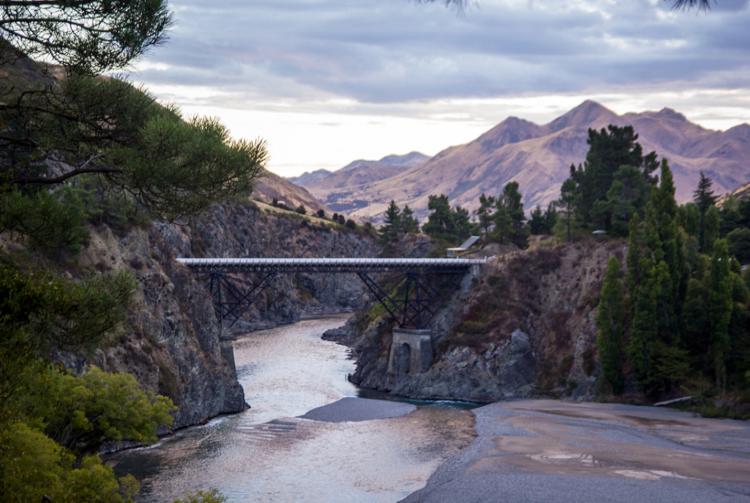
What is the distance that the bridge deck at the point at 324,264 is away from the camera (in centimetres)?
9931

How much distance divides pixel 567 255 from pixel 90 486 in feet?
252

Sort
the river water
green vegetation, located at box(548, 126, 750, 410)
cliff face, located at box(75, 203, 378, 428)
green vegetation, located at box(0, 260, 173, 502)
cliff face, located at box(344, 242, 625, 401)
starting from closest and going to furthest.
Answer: green vegetation, located at box(0, 260, 173, 502), the river water, cliff face, located at box(75, 203, 378, 428), green vegetation, located at box(548, 126, 750, 410), cliff face, located at box(344, 242, 625, 401)

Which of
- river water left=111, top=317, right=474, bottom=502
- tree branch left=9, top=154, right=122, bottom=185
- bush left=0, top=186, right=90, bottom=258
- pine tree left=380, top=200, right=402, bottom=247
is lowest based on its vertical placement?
river water left=111, top=317, right=474, bottom=502

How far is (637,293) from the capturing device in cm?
8212

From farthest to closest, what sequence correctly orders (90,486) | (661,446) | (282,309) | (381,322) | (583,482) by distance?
(282,309) < (381,322) < (661,446) < (583,482) < (90,486)

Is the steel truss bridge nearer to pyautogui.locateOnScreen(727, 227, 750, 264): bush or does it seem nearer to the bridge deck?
the bridge deck

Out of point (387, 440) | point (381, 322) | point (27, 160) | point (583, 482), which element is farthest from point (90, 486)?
point (381, 322)

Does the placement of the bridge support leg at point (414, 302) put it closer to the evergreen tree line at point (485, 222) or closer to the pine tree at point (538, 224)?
the evergreen tree line at point (485, 222)

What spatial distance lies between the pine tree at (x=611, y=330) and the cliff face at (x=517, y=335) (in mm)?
4311

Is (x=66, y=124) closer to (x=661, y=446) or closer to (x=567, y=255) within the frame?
(x=661, y=446)

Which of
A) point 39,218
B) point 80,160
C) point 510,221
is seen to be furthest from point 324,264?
point 39,218

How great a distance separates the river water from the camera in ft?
178

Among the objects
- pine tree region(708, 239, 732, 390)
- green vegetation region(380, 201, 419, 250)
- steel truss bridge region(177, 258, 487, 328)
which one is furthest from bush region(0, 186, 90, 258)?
green vegetation region(380, 201, 419, 250)

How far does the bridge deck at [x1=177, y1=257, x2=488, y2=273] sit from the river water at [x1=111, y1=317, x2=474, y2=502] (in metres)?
13.0
